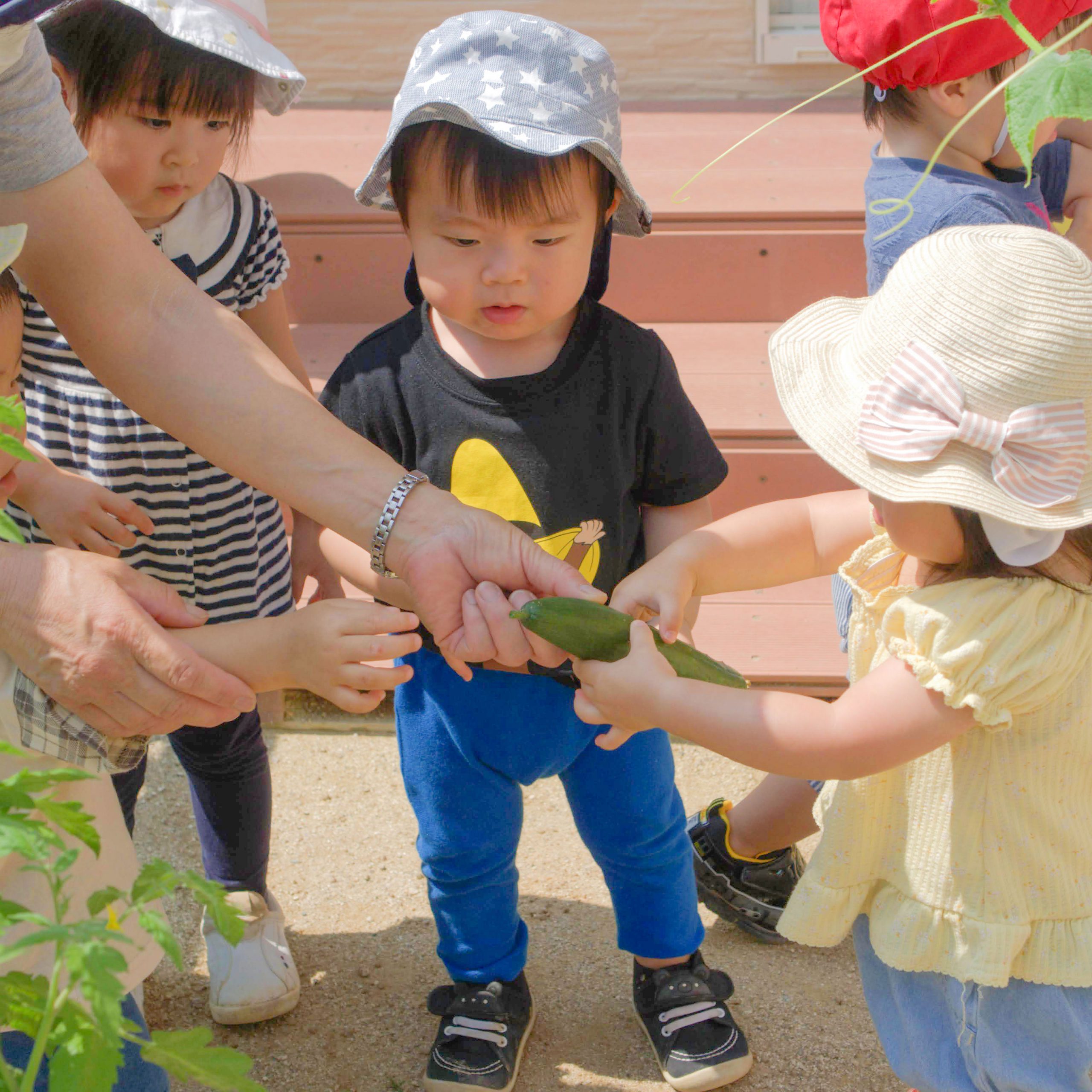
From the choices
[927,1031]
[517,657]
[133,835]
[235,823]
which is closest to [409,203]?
[517,657]

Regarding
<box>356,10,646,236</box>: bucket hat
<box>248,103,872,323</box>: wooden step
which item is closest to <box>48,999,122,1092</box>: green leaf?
<box>356,10,646,236</box>: bucket hat

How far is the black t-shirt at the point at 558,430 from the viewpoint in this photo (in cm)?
224

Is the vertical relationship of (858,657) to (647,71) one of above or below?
below

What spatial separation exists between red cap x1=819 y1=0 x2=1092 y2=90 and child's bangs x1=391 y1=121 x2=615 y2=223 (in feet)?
2.55

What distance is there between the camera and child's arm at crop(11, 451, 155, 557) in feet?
7.55

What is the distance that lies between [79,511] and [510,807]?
1047 millimetres

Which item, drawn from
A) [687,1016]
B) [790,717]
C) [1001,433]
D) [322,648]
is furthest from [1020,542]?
[687,1016]

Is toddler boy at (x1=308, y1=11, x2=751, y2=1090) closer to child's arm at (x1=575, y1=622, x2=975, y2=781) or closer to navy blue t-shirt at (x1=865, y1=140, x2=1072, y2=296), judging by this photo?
child's arm at (x1=575, y1=622, x2=975, y2=781)

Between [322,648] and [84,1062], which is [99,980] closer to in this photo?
[84,1062]

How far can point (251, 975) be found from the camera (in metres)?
2.63

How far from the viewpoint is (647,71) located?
21.0 ft

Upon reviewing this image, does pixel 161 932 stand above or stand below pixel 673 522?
above

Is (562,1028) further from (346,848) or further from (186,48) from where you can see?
(186,48)

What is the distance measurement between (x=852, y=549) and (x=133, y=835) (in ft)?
7.14
